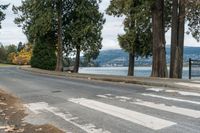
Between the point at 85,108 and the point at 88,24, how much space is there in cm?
3527

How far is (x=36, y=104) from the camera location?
13203 millimetres

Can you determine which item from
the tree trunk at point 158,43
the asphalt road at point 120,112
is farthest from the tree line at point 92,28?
the asphalt road at point 120,112

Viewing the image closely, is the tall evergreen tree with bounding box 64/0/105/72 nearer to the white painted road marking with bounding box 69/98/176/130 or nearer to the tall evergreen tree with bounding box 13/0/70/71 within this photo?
the tall evergreen tree with bounding box 13/0/70/71

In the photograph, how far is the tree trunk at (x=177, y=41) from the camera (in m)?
24.7

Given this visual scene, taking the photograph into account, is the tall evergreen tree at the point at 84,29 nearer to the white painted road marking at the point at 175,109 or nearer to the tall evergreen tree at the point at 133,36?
the tall evergreen tree at the point at 133,36

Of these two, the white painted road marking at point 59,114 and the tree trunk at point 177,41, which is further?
the tree trunk at point 177,41

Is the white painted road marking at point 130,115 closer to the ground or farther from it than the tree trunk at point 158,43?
closer to the ground

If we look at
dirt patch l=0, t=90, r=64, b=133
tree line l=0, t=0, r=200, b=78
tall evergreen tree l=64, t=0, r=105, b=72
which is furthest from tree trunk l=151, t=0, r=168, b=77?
tall evergreen tree l=64, t=0, r=105, b=72

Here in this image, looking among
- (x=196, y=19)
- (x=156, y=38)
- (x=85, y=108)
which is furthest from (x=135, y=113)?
(x=196, y=19)

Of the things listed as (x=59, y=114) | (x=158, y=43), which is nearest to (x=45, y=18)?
(x=158, y=43)

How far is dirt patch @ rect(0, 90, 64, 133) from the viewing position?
29.0ft

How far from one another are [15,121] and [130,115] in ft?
9.40

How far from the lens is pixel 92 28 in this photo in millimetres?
46375

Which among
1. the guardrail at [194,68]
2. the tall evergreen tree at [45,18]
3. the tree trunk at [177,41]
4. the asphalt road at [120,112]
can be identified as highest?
the tall evergreen tree at [45,18]
